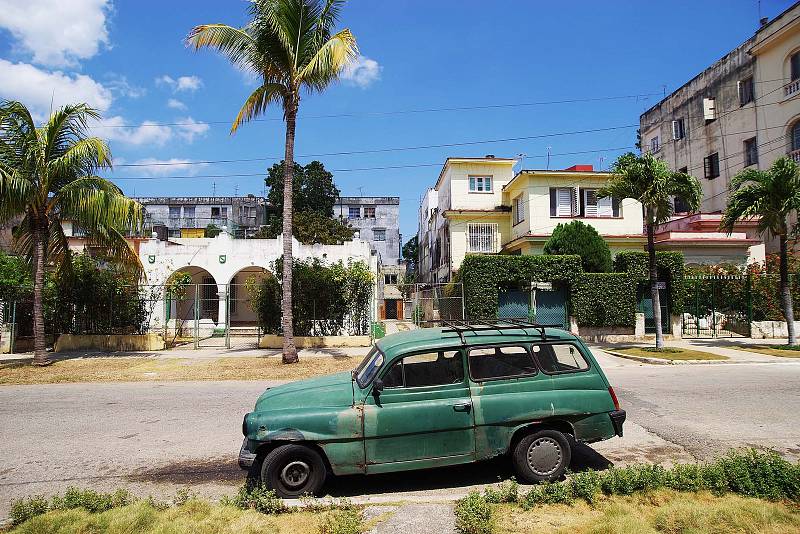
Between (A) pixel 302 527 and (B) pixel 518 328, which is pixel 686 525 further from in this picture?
(A) pixel 302 527

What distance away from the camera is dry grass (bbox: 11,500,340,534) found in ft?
13.4

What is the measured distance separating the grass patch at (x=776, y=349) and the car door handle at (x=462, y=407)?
1583cm

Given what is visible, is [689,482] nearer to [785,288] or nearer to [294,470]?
[294,470]

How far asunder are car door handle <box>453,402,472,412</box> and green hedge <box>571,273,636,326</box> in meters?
17.0

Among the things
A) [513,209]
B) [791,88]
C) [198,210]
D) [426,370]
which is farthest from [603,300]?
[198,210]

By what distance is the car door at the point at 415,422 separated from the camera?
191 inches

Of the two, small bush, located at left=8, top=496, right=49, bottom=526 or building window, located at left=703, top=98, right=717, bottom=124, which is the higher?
building window, located at left=703, top=98, right=717, bottom=124

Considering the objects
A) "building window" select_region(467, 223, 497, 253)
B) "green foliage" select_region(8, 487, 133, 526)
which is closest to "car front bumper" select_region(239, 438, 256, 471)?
"green foliage" select_region(8, 487, 133, 526)

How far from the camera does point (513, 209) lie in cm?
3181

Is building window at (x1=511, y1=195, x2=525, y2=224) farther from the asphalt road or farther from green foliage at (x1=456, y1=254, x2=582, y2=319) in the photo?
the asphalt road

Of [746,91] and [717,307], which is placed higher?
[746,91]

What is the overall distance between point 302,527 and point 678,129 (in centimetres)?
4240

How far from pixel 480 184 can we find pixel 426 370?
2938 cm

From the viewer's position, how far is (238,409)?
920cm
